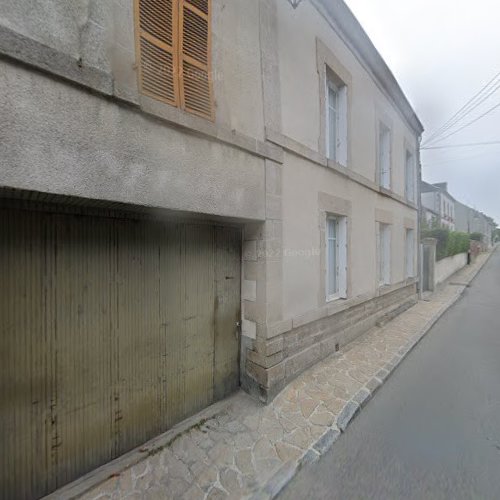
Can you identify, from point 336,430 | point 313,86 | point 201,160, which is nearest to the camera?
point 201,160

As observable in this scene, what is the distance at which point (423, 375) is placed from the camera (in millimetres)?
4504

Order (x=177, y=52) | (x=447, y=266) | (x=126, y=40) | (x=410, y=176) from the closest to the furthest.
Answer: (x=126, y=40) < (x=177, y=52) < (x=410, y=176) < (x=447, y=266)

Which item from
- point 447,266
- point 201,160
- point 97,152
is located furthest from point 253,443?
point 447,266

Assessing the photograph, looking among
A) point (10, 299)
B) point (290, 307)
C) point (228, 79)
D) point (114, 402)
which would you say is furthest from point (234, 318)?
point (228, 79)

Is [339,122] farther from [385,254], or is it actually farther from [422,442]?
[422,442]

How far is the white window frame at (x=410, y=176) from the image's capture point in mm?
9636

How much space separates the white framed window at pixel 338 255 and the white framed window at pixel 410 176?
5321 mm

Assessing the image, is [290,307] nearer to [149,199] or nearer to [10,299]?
[149,199]

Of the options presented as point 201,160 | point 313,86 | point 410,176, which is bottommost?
point 201,160

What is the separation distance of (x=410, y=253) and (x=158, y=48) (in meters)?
9.63

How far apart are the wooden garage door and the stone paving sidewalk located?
1.08 feet

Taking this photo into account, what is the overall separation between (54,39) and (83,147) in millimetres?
701

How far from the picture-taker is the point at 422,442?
9.73 feet

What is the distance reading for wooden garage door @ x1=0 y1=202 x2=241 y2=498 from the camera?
2.16 metres
